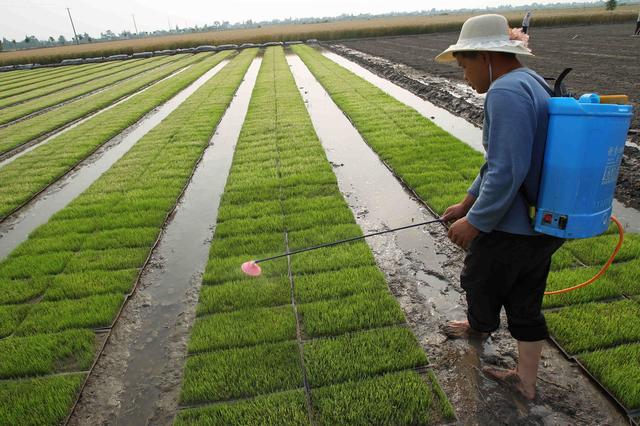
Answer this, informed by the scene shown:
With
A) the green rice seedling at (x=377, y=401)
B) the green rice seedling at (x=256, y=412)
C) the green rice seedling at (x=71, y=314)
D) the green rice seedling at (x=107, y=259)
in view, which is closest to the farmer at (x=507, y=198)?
the green rice seedling at (x=377, y=401)

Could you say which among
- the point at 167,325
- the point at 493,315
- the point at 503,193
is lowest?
the point at 167,325

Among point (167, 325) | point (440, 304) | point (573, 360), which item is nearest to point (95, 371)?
point (167, 325)

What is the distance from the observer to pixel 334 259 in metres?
4.17

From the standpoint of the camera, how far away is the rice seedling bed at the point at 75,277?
9.33ft

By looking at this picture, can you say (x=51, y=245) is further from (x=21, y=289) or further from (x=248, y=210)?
(x=248, y=210)

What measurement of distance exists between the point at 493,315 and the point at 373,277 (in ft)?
5.11

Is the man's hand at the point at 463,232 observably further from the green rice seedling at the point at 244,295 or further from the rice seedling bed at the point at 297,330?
the green rice seedling at the point at 244,295

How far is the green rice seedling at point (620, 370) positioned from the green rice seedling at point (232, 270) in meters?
2.66

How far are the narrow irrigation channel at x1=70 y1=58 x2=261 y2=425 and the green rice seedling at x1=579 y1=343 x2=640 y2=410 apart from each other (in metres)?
2.86

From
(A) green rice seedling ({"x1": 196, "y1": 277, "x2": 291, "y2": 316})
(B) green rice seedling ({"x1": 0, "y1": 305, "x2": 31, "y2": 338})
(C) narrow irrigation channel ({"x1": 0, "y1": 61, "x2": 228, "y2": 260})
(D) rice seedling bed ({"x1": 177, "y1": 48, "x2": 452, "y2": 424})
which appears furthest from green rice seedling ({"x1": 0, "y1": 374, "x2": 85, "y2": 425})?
(C) narrow irrigation channel ({"x1": 0, "y1": 61, "x2": 228, "y2": 260})

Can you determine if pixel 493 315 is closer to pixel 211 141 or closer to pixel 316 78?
pixel 211 141

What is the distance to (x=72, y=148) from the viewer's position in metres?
9.31

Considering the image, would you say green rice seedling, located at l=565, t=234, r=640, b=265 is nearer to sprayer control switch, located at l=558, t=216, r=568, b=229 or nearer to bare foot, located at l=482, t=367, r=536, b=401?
bare foot, located at l=482, t=367, r=536, b=401

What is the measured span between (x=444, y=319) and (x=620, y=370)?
1189 millimetres
